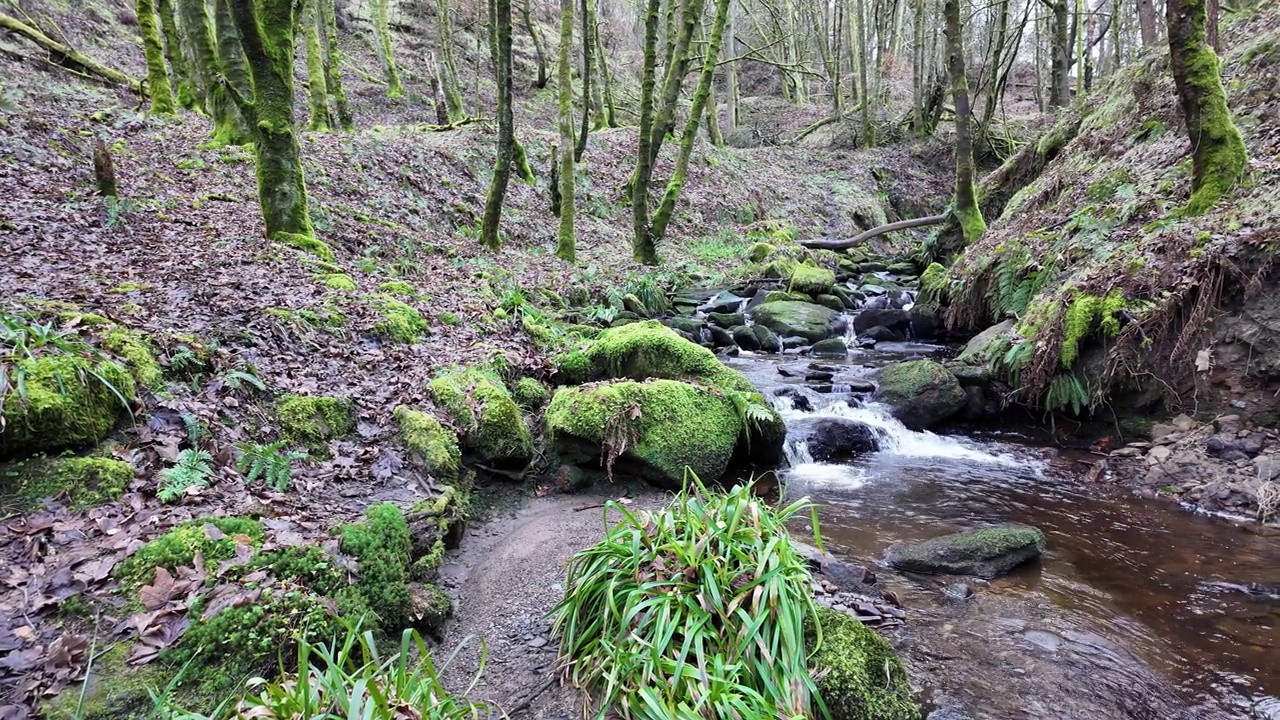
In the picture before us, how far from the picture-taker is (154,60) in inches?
542

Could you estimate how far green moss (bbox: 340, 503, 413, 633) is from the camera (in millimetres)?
3448

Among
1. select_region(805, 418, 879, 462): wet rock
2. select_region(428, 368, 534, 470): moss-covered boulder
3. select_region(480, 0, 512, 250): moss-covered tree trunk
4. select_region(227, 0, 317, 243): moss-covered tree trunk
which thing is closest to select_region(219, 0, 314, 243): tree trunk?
select_region(227, 0, 317, 243): moss-covered tree trunk

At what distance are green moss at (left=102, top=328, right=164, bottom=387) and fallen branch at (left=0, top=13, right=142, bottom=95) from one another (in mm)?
15154

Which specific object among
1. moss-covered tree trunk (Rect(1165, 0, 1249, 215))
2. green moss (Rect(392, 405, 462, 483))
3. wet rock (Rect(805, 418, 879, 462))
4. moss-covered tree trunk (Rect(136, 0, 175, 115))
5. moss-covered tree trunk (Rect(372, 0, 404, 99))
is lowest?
wet rock (Rect(805, 418, 879, 462))

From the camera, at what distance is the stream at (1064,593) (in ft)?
11.5

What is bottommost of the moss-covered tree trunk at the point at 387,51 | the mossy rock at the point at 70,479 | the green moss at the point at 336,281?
the mossy rock at the point at 70,479

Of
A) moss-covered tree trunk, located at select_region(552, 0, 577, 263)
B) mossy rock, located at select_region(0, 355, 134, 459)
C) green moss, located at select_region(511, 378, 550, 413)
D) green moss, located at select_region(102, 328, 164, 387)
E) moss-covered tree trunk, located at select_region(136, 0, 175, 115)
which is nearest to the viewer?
mossy rock, located at select_region(0, 355, 134, 459)

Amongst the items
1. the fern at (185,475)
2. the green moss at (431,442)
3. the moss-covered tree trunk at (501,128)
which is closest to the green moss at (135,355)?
the fern at (185,475)

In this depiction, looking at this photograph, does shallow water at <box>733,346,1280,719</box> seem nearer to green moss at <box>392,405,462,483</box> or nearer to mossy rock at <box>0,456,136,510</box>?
green moss at <box>392,405,462,483</box>

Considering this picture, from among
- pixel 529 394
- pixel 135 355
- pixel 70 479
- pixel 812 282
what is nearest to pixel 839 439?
pixel 529 394

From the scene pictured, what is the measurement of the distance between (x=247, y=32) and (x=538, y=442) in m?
6.39

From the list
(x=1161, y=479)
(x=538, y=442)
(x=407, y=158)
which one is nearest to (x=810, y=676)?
(x=538, y=442)

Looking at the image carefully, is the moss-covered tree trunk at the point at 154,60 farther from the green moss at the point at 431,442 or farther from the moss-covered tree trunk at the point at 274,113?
the green moss at the point at 431,442

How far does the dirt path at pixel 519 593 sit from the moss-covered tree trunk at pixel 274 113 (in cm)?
573
